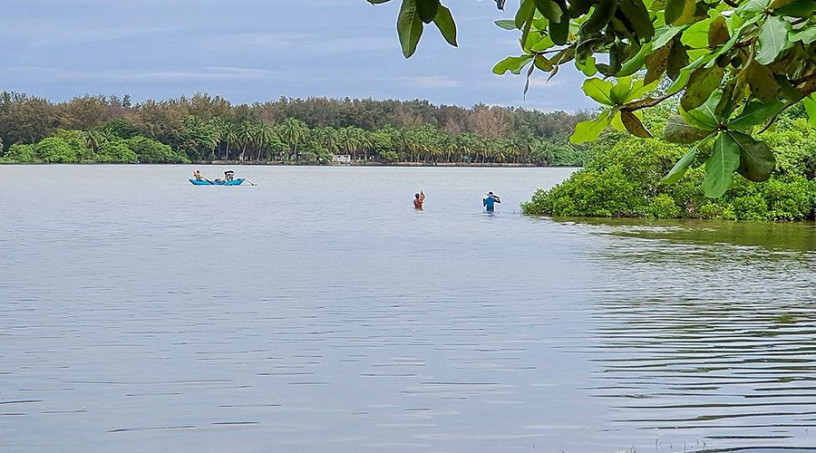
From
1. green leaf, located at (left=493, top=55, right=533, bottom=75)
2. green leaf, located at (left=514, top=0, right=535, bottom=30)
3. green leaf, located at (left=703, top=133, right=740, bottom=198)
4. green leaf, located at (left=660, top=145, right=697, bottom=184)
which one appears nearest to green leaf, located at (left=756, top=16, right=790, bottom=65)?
green leaf, located at (left=703, top=133, right=740, bottom=198)

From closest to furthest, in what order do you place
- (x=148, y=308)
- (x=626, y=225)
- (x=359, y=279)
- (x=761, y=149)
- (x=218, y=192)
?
(x=761, y=149) < (x=148, y=308) < (x=359, y=279) < (x=626, y=225) < (x=218, y=192)

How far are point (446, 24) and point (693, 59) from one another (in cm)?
86

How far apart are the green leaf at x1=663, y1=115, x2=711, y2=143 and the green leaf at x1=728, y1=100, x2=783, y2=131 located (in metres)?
0.11

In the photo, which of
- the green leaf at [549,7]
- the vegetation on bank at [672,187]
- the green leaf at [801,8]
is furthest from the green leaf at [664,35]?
the vegetation on bank at [672,187]

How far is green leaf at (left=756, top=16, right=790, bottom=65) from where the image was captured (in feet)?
6.53

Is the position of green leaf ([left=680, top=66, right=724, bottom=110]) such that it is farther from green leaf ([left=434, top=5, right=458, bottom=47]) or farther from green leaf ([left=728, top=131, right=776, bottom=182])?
green leaf ([left=434, top=5, right=458, bottom=47])

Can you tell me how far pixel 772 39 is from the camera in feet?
6.57

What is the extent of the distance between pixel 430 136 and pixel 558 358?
120m

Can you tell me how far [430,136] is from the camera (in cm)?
13000

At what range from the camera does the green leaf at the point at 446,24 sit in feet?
6.34

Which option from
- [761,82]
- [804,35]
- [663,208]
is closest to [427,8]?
[804,35]

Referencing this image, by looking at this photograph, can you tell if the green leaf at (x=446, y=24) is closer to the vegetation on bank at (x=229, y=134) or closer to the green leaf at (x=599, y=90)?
the green leaf at (x=599, y=90)

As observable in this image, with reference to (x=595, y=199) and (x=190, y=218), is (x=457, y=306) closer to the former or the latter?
(x=595, y=199)

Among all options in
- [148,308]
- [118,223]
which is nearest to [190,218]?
[118,223]
